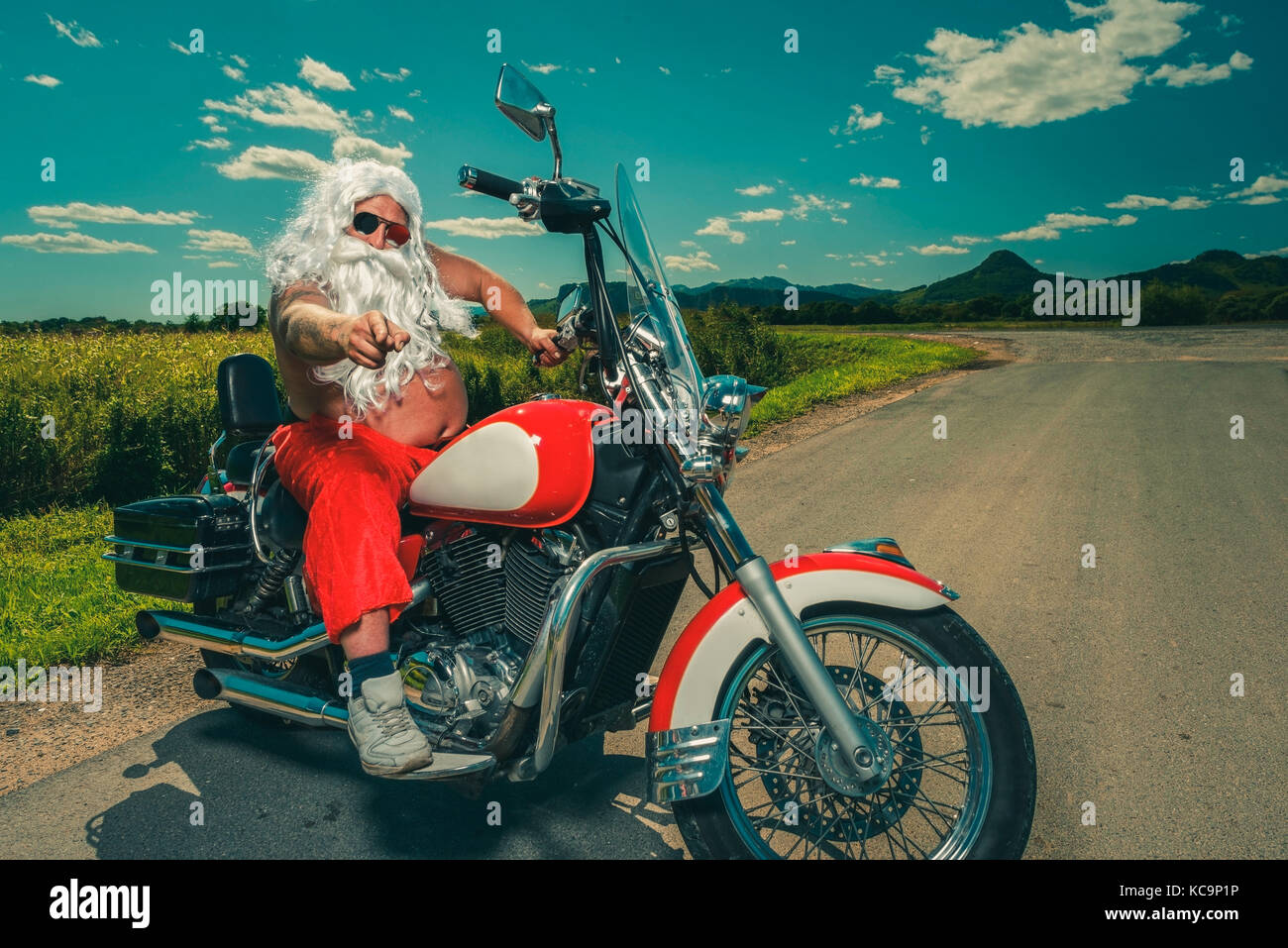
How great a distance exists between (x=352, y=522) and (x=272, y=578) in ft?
2.40

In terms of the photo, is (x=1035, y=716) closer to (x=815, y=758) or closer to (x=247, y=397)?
(x=815, y=758)

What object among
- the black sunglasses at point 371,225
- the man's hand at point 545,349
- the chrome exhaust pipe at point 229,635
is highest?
the black sunglasses at point 371,225

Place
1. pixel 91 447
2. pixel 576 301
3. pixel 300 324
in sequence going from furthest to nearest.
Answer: pixel 91 447
pixel 576 301
pixel 300 324

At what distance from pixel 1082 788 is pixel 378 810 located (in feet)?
7.47

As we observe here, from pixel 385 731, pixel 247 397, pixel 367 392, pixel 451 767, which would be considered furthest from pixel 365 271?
pixel 451 767

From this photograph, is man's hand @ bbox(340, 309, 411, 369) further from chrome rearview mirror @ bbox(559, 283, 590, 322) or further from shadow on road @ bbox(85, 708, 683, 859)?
shadow on road @ bbox(85, 708, 683, 859)

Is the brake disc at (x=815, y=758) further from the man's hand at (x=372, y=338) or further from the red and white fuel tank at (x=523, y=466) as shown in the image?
the man's hand at (x=372, y=338)

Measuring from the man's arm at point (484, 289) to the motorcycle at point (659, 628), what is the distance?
369mm

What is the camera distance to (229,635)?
2.87 meters

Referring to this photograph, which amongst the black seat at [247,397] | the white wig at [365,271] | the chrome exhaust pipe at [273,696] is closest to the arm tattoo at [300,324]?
the white wig at [365,271]

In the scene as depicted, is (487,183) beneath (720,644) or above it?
above

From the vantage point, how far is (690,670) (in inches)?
82.4

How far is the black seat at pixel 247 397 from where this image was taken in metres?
3.14

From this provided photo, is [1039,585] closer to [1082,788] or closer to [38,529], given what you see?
[1082,788]
